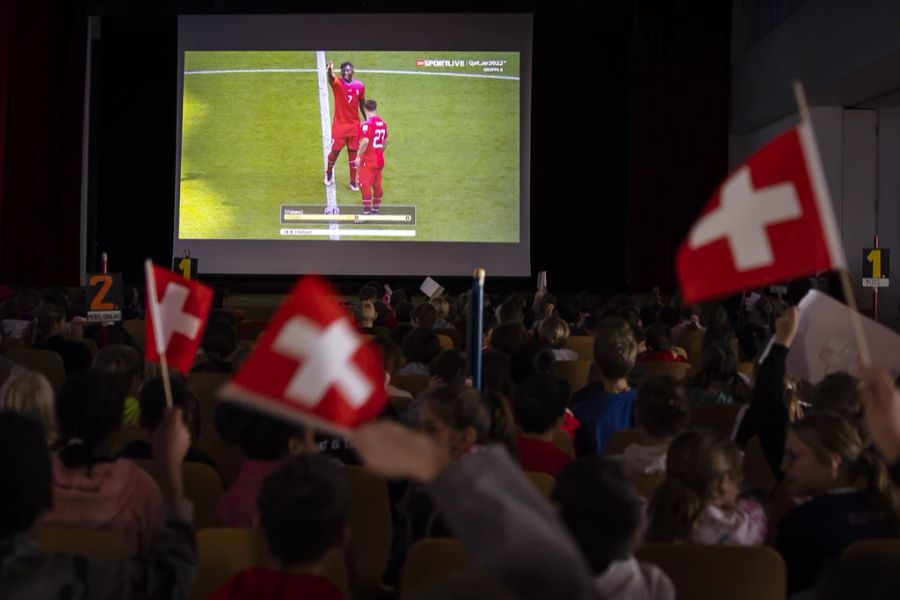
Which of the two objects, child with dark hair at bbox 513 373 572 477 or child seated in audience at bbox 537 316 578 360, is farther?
child seated in audience at bbox 537 316 578 360

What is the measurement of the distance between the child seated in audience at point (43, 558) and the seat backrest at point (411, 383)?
130 inches

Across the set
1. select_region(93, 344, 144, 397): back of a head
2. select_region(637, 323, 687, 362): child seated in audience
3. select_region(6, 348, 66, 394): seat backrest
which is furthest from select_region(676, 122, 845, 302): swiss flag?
select_region(6, 348, 66, 394): seat backrest

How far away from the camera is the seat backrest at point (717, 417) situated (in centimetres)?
440

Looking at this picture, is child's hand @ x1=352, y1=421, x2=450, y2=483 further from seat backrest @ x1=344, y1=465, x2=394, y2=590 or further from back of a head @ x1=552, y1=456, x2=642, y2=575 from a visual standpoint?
seat backrest @ x1=344, y1=465, x2=394, y2=590

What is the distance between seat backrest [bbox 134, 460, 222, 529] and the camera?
312 centimetres

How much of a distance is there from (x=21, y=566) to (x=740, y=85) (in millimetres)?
14169

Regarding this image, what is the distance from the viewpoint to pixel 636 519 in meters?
1.83

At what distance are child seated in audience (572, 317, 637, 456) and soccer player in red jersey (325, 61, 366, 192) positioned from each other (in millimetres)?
9890

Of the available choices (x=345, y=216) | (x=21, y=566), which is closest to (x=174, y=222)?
(x=345, y=216)

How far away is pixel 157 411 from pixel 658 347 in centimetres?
345

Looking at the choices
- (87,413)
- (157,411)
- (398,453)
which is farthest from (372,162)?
(398,453)

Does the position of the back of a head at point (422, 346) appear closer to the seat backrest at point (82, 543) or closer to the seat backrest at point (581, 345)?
the seat backrest at point (581, 345)

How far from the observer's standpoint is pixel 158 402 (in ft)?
11.2

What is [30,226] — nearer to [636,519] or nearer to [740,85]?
[740,85]
